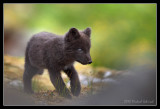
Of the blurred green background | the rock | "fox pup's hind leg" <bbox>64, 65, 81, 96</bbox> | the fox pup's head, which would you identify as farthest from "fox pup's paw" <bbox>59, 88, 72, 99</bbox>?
the blurred green background

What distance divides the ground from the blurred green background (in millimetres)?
1589

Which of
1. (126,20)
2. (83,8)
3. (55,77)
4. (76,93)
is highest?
(83,8)

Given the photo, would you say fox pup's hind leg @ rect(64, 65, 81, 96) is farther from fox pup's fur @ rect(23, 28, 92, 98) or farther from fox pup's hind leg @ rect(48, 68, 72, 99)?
fox pup's hind leg @ rect(48, 68, 72, 99)

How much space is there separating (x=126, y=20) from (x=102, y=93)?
625 centimetres

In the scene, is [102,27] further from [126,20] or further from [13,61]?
[13,61]

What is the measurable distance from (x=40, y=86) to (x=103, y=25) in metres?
5.13

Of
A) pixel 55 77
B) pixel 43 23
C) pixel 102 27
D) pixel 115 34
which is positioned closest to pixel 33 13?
pixel 43 23

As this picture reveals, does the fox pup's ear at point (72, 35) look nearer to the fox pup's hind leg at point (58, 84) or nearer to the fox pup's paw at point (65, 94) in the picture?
the fox pup's hind leg at point (58, 84)

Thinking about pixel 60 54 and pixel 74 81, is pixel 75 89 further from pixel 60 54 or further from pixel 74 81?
pixel 60 54

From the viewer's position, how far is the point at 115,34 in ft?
40.2

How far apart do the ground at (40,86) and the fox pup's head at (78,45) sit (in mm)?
501

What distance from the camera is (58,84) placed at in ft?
22.2

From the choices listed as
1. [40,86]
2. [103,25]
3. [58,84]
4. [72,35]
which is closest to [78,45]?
[72,35]

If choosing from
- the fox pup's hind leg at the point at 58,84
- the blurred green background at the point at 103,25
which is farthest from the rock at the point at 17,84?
the blurred green background at the point at 103,25
